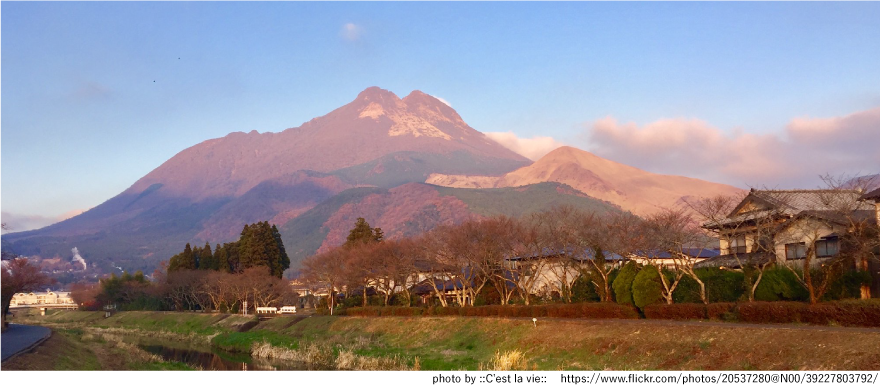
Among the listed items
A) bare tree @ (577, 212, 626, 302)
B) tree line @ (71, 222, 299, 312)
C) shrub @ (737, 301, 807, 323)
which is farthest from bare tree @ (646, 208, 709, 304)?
tree line @ (71, 222, 299, 312)

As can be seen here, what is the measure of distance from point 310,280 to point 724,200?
52791 millimetres

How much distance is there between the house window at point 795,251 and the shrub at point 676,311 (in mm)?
12240

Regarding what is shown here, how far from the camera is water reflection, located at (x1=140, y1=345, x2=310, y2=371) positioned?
1580 inches

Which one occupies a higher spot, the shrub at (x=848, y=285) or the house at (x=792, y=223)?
the house at (x=792, y=223)

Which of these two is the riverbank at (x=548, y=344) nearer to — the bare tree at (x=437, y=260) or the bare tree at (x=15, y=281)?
the bare tree at (x=437, y=260)

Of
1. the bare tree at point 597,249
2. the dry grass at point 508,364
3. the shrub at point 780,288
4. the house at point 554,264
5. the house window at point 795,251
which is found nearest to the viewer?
the dry grass at point 508,364

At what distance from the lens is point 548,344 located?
32.9m

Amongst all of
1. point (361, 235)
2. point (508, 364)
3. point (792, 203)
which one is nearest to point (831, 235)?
point (792, 203)

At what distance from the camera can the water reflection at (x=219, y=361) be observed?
40.1m

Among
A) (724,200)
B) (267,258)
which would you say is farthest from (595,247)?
(267,258)

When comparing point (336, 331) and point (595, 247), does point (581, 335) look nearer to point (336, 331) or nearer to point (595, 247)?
point (595, 247)

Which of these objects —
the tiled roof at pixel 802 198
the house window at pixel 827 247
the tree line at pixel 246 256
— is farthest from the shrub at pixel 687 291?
the tree line at pixel 246 256

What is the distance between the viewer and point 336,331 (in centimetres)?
5547

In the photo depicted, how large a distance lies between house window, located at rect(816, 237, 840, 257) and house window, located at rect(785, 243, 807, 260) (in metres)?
1.15
